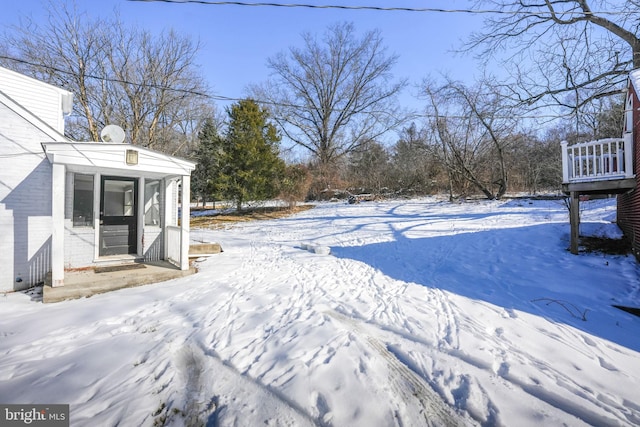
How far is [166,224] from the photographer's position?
6.83 m

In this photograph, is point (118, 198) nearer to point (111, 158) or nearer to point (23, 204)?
point (23, 204)

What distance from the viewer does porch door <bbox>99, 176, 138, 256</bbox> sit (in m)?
6.15

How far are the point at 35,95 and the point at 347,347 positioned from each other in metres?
8.79

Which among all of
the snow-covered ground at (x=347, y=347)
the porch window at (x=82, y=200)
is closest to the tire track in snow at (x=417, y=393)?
the snow-covered ground at (x=347, y=347)

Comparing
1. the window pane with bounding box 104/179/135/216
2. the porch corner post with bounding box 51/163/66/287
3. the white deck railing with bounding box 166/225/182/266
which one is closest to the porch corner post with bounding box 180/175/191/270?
the white deck railing with bounding box 166/225/182/266

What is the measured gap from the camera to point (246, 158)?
1792 centimetres

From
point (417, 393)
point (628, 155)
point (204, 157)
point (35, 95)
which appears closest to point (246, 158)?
point (204, 157)

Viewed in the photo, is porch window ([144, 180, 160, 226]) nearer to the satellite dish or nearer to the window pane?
the window pane

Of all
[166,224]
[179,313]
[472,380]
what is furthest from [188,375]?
[166,224]

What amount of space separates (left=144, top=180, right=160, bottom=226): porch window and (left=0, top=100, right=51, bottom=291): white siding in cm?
174

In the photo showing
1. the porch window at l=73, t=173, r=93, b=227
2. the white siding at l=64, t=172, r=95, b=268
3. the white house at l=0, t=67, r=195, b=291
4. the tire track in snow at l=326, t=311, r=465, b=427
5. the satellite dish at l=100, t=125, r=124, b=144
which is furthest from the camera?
the satellite dish at l=100, t=125, r=124, b=144

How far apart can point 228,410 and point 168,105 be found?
65.8 ft

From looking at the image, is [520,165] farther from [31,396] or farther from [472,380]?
[31,396]

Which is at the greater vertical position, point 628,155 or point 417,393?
point 628,155
